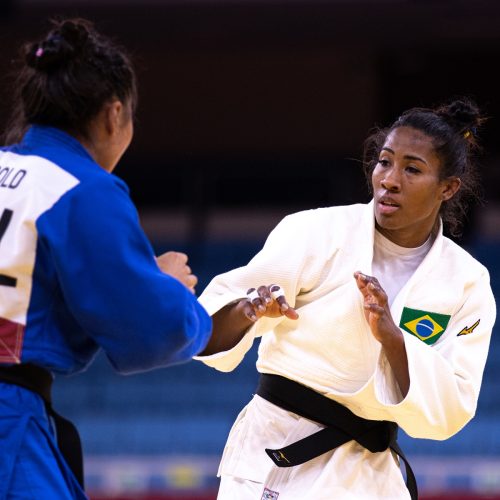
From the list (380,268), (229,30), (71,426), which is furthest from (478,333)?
(229,30)

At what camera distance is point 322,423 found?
10.4 feet

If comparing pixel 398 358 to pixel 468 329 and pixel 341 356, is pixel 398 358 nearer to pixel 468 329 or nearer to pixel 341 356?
pixel 341 356

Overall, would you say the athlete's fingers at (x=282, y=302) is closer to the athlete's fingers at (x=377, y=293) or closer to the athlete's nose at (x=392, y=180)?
the athlete's fingers at (x=377, y=293)

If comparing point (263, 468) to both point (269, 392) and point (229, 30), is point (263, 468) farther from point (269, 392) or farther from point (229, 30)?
point (229, 30)

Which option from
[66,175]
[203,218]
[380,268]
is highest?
[66,175]

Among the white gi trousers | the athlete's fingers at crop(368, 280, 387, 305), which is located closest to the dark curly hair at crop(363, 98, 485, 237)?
the athlete's fingers at crop(368, 280, 387, 305)

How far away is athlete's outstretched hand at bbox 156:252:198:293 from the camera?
8.20ft

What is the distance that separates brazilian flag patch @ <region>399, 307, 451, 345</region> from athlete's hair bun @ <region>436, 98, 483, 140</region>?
0.63m

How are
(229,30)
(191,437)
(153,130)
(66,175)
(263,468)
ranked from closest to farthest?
1. (66,175)
2. (263,468)
3. (191,437)
4. (229,30)
5. (153,130)

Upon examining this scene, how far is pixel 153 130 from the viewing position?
40.7 ft

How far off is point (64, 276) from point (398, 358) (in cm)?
123

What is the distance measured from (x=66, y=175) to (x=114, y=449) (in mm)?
7504

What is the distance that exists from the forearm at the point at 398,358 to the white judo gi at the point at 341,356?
0.08 feet

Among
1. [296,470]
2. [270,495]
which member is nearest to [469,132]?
[296,470]
